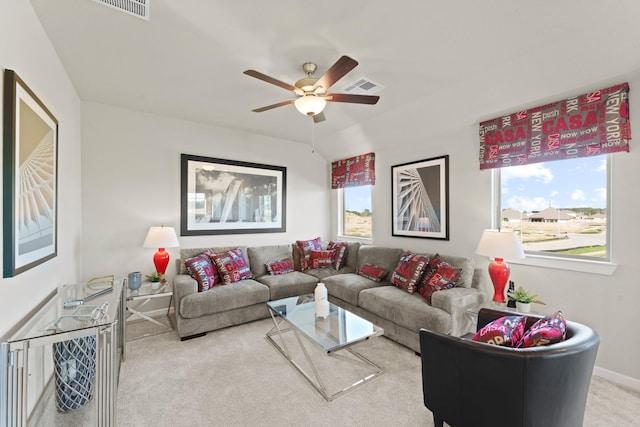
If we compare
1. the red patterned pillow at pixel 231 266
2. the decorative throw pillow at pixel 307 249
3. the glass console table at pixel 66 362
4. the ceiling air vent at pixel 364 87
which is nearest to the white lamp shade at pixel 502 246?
the ceiling air vent at pixel 364 87

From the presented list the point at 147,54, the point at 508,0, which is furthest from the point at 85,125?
the point at 508,0

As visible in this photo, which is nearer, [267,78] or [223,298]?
[267,78]

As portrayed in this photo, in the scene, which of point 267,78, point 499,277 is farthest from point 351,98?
point 499,277

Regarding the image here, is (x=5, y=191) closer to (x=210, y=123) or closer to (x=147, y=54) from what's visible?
(x=147, y=54)

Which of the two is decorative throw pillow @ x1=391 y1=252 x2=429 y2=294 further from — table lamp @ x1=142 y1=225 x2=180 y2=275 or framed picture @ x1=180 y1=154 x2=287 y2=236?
table lamp @ x1=142 y1=225 x2=180 y2=275

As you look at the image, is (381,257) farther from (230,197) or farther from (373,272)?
(230,197)

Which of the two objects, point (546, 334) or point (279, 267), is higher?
point (546, 334)

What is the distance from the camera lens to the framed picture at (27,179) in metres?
1.40

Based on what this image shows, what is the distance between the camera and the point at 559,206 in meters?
2.62

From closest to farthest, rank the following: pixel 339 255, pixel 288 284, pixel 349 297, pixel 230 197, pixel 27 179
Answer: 1. pixel 27 179
2. pixel 349 297
3. pixel 288 284
4. pixel 230 197
5. pixel 339 255

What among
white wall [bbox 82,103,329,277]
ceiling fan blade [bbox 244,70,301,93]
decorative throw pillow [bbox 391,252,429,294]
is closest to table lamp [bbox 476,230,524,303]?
decorative throw pillow [bbox 391,252,429,294]

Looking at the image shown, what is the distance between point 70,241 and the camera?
272cm

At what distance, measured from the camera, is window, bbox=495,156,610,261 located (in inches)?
93.4

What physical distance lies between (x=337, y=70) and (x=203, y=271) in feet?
8.57
